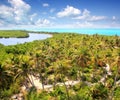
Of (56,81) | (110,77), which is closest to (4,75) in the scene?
(56,81)

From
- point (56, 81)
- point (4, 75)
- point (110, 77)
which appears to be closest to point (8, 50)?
point (56, 81)

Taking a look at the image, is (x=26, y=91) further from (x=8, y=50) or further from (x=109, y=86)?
(x=8, y=50)

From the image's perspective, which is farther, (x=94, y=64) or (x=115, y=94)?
(x=94, y=64)

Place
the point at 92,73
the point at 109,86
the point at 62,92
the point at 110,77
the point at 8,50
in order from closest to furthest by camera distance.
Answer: the point at 62,92, the point at 109,86, the point at 110,77, the point at 92,73, the point at 8,50

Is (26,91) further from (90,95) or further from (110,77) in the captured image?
(110,77)

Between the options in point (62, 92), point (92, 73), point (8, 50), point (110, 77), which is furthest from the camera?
point (8, 50)

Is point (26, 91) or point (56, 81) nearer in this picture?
point (26, 91)

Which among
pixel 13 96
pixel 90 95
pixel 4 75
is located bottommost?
pixel 13 96

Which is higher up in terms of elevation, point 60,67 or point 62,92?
point 60,67

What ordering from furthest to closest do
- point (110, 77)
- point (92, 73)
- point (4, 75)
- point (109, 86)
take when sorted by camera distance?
point (92, 73), point (110, 77), point (109, 86), point (4, 75)
